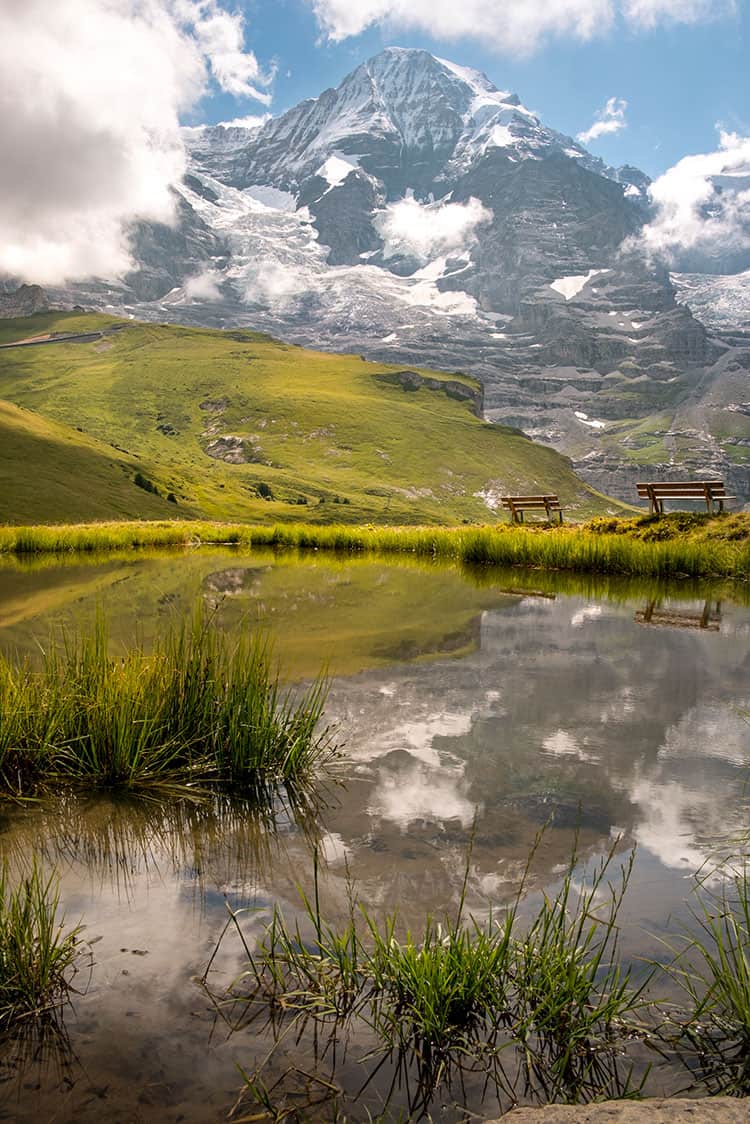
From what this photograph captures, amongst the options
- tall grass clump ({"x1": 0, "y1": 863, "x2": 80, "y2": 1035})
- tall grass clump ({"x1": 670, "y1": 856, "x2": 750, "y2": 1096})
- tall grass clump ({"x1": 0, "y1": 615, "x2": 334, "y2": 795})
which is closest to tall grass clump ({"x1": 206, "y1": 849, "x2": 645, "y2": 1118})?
tall grass clump ({"x1": 670, "y1": 856, "x2": 750, "y2": 1096})

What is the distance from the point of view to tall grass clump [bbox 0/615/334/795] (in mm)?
6859

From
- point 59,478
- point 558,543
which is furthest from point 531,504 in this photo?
point 59,478

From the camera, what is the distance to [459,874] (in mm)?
5227

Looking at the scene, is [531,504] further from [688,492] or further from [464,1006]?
[464,1006]

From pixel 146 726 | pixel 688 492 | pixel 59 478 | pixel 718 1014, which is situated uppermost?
pixel 59 478

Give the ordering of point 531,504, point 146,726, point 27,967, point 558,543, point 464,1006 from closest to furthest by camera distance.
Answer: point 464,1006 → point 27,967 → point 146,726 → point 558,543 → point 531,504

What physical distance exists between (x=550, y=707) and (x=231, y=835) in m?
4.97

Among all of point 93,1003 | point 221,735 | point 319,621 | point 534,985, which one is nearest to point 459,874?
point 534,985

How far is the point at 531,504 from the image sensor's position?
126ft

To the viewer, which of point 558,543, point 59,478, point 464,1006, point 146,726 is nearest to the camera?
point 464,1006

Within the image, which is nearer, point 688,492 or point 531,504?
point 688,492

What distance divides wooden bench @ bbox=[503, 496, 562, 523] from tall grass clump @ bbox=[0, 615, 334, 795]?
1204 inches

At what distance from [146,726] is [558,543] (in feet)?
81.4

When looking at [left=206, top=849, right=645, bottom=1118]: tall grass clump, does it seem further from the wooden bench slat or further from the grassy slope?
the grassy slope
